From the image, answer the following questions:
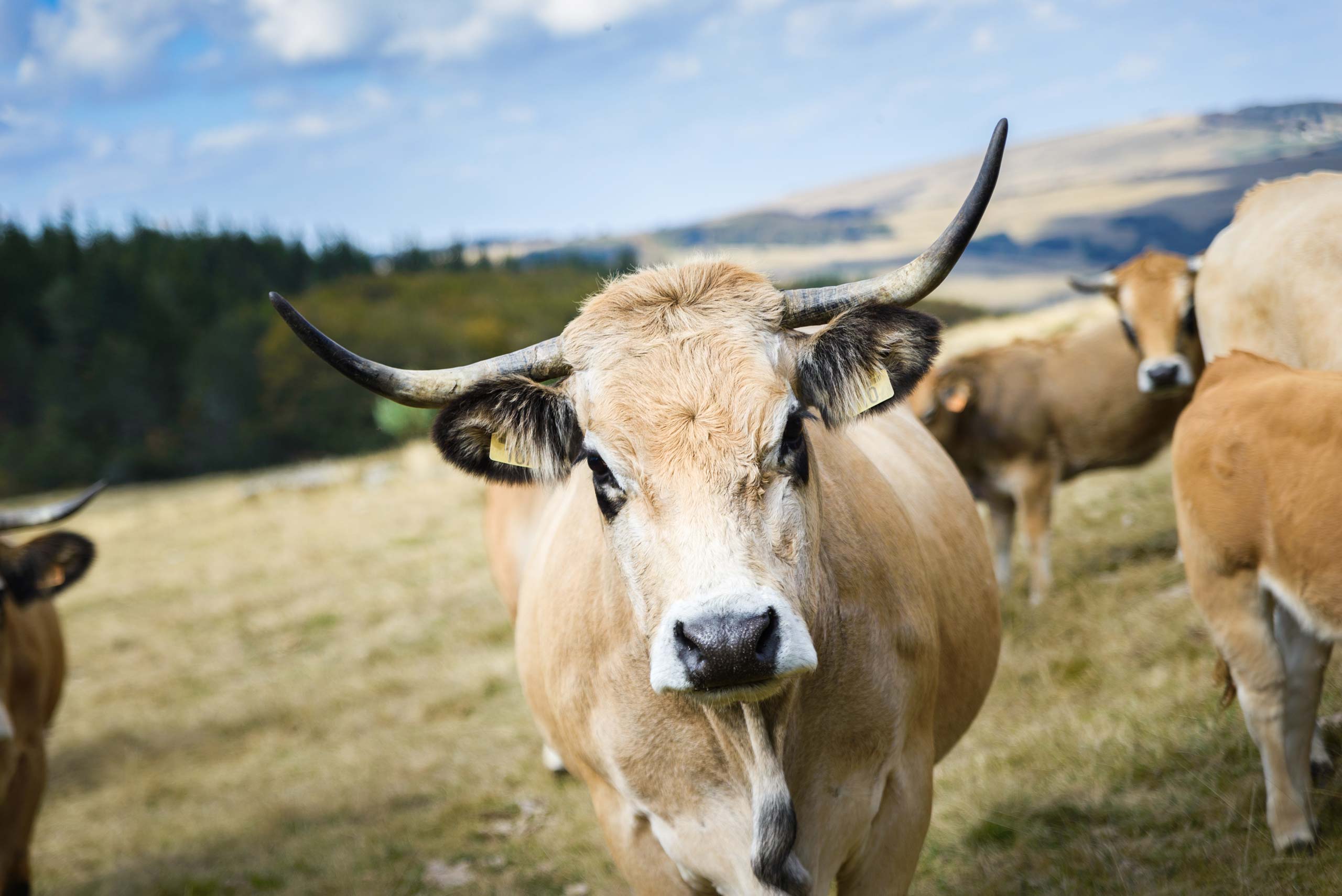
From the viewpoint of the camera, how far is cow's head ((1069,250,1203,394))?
6879 mm

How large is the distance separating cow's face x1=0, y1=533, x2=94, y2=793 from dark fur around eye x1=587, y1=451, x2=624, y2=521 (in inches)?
196

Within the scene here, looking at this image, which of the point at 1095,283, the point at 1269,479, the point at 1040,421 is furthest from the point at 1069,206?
the point at 1269,479

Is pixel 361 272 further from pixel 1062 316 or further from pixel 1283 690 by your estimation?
pixel 1283 690

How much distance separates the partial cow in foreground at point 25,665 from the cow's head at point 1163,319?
7092 mm

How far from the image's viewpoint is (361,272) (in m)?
91.1

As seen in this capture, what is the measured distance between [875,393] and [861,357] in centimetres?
12

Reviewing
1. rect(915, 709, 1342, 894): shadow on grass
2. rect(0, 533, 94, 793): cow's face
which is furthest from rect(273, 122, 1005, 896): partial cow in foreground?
rect(0, 533, 94, 793): cow's face

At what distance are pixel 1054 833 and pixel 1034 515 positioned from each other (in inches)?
162

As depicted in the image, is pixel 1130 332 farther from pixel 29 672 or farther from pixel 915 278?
pixel 29 672

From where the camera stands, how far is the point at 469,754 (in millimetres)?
7379

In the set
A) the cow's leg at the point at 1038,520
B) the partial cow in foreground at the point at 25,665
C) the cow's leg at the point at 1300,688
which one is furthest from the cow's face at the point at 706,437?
the cow's leg at the point at 1038,520

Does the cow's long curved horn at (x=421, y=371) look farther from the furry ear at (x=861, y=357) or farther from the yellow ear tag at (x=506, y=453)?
the furry ear at (x=861, y=357)

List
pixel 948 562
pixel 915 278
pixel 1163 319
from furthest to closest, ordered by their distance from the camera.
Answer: pixel 1163 319 → pixel 948 562 → pixel 915 278

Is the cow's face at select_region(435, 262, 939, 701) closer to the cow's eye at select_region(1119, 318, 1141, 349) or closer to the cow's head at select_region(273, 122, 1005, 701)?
the cow's head at select_region(273, 122, 1005, 701)
